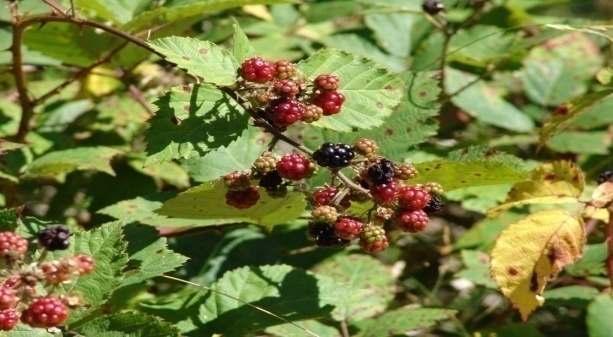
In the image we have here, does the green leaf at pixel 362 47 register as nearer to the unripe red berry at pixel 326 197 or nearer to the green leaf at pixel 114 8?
A: the green leaf at pixel 114 8

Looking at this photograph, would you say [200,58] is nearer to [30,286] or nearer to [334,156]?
[334,156]

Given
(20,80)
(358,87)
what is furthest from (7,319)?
(20,80)

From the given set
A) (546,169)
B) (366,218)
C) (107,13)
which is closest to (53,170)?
(107,13)

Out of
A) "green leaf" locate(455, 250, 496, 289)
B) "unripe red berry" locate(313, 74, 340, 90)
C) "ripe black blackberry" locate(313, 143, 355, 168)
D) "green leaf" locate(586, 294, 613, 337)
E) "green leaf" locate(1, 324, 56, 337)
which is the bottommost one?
"green leaf" locate(455, 250, 496, 289)

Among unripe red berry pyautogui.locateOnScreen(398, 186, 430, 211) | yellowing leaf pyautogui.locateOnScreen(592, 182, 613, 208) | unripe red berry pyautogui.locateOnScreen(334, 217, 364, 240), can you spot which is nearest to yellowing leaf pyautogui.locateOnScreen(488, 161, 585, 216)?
yellowing leaf pyautogui.locateOnScreen(592, 182, 613, 208)

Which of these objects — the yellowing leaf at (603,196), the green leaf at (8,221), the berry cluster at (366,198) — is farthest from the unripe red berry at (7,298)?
the yellowing leaf at (603,196)

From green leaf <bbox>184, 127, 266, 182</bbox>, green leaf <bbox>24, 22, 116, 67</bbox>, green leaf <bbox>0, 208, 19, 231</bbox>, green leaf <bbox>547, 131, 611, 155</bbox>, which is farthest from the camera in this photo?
green leaf <bbox>547, 131, 611, 155</bbox>

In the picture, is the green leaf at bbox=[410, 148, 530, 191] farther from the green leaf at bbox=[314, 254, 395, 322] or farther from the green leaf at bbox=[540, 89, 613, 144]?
the green leaf at bbox=[314, 254, 395, 322]
